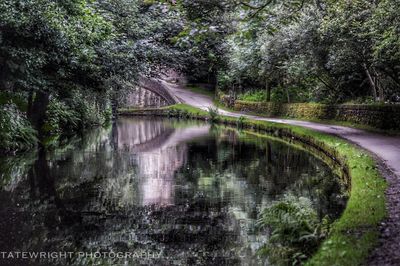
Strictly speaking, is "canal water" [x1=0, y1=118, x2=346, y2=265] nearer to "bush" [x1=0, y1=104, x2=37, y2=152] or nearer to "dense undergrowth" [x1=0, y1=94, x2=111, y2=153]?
"bush" [x1=0, y1=104, x2=37, y2=152]

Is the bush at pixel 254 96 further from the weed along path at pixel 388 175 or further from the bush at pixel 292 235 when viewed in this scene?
the bush at pixel 292 235

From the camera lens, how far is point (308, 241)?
7.02 m

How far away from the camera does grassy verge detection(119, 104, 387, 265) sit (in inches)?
233

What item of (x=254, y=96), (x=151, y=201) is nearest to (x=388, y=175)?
(x=151, y=201)

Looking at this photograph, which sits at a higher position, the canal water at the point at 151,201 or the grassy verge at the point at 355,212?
the grassy verge at the point at 355,212

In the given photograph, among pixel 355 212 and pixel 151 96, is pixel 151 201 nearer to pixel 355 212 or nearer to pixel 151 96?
pixel 355 212

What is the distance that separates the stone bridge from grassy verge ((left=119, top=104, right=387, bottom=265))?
36.1 m

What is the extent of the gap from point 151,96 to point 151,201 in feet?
150

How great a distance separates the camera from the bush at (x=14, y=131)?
733 inches

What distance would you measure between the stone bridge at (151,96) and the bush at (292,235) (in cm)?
4500

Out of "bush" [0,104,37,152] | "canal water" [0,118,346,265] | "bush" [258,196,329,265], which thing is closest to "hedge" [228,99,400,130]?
"canal water" [0,118,346,265]

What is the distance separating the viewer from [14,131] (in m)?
19.5

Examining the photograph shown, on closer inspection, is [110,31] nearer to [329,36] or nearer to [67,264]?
[329,36]

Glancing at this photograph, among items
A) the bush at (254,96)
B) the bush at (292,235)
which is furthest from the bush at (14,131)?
A: the bush at (254,96)
